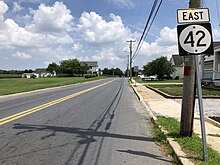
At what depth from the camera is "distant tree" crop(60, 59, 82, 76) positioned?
136625mm

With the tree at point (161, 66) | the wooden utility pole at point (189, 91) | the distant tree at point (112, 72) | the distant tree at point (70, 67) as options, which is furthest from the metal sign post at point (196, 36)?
the distant tree at point (112, 72)

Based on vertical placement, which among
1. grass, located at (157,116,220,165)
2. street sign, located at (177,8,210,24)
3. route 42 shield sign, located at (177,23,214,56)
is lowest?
grass, located at (157,116,220,165)

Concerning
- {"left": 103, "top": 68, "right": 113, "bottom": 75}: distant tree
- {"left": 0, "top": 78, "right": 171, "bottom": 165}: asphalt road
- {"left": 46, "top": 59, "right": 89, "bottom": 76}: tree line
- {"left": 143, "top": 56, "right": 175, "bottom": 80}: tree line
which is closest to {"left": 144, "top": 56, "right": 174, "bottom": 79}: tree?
{"left": 143, "top": 56, "right": 175, "bottom": 80}: tree line

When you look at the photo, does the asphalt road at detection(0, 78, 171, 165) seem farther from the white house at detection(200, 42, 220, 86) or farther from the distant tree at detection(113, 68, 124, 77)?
the distant tree at detection(113, 68, 124, 77)

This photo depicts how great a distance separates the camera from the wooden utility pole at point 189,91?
6.49 metres

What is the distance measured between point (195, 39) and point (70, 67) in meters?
133

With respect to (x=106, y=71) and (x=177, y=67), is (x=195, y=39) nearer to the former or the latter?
(x=177, y=67)

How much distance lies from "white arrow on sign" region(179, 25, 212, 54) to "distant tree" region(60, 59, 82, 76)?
434 feet

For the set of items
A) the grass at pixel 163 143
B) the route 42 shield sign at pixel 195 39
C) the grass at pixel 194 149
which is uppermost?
the route 42 shield sign at pixel 195 39

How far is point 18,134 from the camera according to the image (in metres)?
7.31

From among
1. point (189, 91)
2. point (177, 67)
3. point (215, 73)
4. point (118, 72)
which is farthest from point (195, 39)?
point (118, 72)

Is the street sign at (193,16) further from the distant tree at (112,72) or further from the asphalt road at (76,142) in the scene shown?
the distant tree at (112,72)

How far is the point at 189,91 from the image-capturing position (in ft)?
21.6

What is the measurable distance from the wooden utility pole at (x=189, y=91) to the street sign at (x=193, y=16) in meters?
1.09
